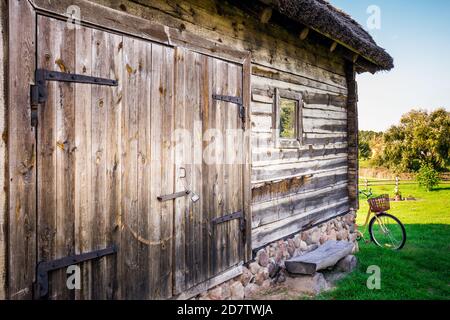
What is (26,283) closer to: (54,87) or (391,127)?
(54,87)

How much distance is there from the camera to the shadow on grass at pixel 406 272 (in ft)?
15.6

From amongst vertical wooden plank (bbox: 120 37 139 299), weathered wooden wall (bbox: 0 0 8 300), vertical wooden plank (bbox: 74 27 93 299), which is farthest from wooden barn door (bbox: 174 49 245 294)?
weathered wooden wall (bbox: 0 0 8 300)

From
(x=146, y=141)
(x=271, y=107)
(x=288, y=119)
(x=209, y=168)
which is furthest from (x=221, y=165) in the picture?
(x=288, y=119)

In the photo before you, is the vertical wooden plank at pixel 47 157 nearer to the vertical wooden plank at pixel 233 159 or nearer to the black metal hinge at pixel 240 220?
the black metal hinge at pixel 240 220

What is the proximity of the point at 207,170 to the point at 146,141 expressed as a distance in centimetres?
87

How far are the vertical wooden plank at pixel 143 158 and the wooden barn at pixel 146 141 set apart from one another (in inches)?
0.5

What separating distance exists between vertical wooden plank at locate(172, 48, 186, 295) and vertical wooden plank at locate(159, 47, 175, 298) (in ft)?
0.19

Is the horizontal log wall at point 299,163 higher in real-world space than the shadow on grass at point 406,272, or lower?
higher

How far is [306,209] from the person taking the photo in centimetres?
589

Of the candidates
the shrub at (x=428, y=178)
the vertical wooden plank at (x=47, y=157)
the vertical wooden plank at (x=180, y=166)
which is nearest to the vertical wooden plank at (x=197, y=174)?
the vertical wooden plank at (x=180, y=166)

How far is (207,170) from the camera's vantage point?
377 centimetres

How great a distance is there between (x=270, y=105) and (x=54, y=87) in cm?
307

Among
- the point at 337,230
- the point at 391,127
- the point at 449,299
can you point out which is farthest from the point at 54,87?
the point at 391,127

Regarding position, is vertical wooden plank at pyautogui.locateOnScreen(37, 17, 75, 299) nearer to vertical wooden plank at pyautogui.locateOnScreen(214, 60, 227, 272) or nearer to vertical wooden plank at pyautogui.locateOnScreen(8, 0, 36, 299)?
vertical wooden plank at pyautogui.locateOnScreen(8, 0, 36, 299)
